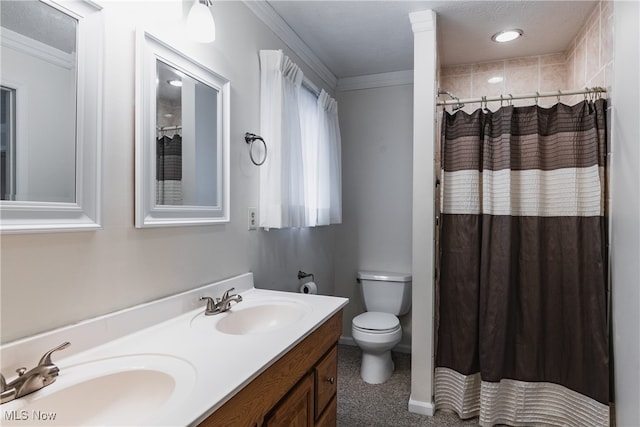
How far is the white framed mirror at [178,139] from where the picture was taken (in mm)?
1264

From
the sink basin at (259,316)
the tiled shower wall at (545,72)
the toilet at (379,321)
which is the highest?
the tiled shower wall at (545,72)

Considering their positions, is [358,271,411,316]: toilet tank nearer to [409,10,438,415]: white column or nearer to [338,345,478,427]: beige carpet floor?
[338,345,478,427]: beige carpet floor

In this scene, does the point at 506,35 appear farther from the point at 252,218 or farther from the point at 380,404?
the point at 380,404

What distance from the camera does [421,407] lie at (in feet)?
6.88

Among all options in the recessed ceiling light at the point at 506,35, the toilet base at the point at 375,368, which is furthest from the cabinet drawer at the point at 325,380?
the recessed ceiling light at the point at 506,35

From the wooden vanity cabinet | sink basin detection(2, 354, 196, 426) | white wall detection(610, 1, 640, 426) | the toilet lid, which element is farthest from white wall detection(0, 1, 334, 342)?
white wall detection(610, 1, 640, 426)

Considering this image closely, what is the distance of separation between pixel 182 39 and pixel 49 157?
0.75 metres

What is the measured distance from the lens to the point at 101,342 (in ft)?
3.55

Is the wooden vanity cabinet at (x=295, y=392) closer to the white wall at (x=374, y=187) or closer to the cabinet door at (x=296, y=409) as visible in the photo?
the cabinet door at (x=296, y=409)

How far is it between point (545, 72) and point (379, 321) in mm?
2222

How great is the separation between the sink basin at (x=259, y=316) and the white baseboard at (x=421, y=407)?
3.64ft

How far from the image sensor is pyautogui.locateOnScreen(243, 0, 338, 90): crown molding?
76.5 inches

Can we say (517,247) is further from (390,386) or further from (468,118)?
(390,386)

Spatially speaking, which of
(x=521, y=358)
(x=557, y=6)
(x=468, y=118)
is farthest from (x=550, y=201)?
(x=557, y=6)
